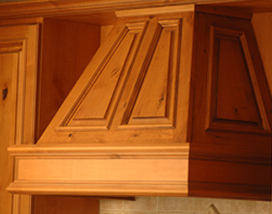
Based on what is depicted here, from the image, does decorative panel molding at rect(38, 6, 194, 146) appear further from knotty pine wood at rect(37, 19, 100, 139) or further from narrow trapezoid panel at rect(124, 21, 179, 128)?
knotty pine wood at rect(37, 19, 100, 139)

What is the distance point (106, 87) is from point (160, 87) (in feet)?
0.72

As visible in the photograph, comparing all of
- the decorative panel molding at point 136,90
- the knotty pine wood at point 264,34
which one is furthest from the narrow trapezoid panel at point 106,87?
the knotty pine wood at point 264,34

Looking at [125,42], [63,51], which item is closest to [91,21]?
[63,51]

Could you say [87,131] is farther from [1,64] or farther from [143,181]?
[1,64]

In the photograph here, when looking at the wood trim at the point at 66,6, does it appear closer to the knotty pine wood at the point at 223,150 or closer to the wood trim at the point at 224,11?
the wood trim at the point at 224,11

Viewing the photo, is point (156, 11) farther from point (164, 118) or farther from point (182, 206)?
point (182, 206)

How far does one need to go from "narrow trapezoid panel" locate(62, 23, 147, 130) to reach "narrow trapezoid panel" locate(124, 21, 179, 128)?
89 millimetres

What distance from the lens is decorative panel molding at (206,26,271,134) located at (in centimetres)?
218

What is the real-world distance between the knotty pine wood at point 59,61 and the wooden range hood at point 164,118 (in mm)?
208

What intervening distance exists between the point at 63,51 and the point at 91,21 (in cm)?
18

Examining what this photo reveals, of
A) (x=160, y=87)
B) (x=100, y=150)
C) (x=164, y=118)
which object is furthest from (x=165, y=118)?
(x=100, y=150)

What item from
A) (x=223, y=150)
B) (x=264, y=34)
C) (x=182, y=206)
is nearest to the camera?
(x=223, y=150)

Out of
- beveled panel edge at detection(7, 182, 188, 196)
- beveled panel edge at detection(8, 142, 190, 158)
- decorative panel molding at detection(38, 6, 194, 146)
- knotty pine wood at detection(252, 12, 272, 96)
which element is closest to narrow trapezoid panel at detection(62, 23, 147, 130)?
decorative panel molding at detection(38, 6, 194, 146)

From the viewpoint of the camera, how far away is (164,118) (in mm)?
2111
